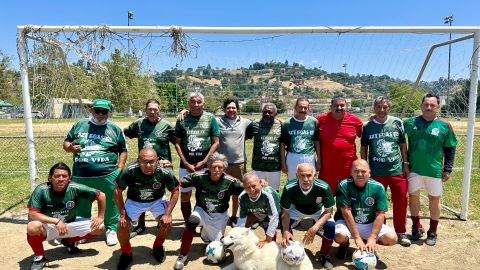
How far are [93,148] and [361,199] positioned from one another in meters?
3.51

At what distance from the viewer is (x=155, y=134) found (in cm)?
491

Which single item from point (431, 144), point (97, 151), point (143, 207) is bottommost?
point (143, 207)

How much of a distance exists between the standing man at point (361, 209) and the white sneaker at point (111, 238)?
290 cm

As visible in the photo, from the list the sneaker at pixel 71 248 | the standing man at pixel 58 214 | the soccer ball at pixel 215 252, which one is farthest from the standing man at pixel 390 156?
the sneaker at pixel 71 248

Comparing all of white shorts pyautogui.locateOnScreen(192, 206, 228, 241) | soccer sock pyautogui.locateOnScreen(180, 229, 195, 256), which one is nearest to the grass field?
white shorts pyautogui.locateOnScreen(192, 206, 228, 241)

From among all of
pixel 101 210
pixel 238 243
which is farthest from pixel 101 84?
pixel 238 243

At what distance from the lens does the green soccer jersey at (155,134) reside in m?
4.91

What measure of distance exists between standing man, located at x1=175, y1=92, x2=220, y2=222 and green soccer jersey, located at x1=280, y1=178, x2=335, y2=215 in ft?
4.06

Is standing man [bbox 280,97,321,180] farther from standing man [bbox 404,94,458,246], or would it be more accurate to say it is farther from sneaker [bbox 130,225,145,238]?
sneaker [bbox 130,225,145,238]

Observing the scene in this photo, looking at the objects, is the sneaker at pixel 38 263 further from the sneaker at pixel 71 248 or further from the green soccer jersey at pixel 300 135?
the green soccer jersey at pixel 300 135

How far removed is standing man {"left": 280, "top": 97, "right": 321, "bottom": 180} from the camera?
4930 millimetres

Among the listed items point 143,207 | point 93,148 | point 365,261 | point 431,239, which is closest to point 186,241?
point 143,207

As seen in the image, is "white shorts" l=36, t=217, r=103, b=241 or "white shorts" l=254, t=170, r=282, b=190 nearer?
"white shorts" l=36, t=217, r=103, b=241

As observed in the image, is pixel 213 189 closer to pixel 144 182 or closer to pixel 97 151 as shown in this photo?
pixel 144 182
